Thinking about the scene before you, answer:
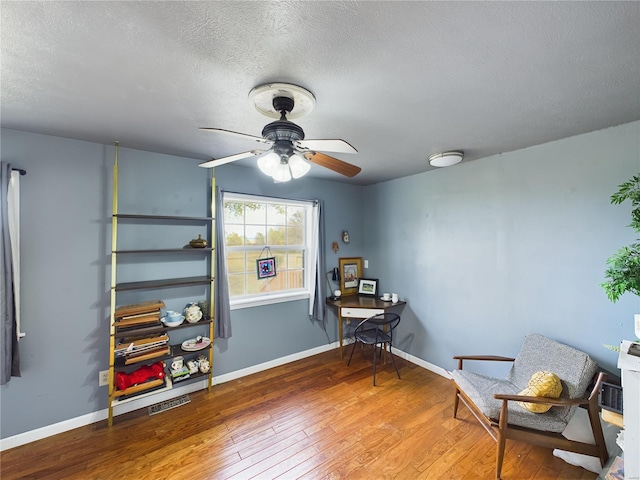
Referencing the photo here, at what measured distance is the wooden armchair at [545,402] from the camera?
1.65 m

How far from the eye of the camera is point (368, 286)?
149 inches

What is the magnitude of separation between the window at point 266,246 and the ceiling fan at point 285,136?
4.88ft

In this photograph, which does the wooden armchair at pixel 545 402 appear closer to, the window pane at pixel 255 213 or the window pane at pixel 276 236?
the window pane at pixel 276 236

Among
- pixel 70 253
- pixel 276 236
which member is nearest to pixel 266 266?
pixel 276 236

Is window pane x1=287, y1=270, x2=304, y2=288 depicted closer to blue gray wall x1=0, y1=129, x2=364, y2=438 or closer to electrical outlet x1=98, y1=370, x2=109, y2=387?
blue gray wall x1=0, y1=129, x2=364, y2=438

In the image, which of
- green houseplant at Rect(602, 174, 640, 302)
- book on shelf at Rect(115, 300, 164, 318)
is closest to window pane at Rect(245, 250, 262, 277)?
book on shelf at Rect(115, 300, 164, 318)

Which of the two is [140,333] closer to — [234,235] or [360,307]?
[234,235]

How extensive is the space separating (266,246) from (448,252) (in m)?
2.14

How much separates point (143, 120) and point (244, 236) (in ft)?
5.08

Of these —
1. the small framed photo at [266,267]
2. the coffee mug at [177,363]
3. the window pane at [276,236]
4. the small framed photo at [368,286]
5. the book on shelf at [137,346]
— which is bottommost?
the coffee mug at [177,363]

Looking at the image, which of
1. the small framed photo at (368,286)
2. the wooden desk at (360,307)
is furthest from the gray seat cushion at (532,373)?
the small framed photo at (368,286)

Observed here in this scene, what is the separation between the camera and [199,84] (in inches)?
53.3

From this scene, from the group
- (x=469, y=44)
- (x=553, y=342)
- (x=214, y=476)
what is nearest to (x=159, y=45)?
(x=469, y=44)

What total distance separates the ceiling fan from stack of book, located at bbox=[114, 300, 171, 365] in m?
1.62
